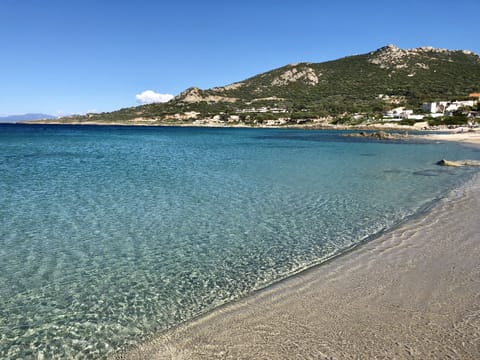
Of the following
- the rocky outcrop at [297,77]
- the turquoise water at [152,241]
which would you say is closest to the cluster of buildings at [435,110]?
the rocky outcrop at [297,77]

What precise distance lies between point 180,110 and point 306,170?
140269 mm

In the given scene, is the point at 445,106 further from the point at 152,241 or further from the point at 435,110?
the point at 152,241

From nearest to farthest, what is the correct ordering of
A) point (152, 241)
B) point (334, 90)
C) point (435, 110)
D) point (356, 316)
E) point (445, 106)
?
point (356, 316), point (152, 241), point (435, 110), point (445, 106), point (334, 90)

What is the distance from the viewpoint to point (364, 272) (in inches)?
274

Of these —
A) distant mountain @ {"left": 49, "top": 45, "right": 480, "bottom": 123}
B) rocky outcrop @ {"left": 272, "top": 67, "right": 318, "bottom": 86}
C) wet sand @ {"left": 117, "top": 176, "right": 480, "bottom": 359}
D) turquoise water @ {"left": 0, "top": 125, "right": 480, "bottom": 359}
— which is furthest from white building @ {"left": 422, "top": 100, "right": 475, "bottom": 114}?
wet sand @ {"left": 117, "top": 176, "right": 480, "bottom": 359}

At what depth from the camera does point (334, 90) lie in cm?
14538

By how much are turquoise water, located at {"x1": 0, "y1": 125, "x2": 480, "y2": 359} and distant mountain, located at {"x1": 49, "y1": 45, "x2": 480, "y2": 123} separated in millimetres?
103232

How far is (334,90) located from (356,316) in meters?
149

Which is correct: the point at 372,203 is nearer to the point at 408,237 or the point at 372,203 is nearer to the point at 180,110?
the point at 408,237

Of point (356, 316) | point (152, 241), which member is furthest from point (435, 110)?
point (356, 316)

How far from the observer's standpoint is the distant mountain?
126562 millimetres

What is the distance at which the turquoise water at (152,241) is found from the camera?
17.7ft

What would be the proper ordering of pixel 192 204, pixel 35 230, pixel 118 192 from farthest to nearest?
pixel 118 192, pixel 192 204, pixel 35 230

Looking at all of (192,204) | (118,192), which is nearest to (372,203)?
(192,204)
